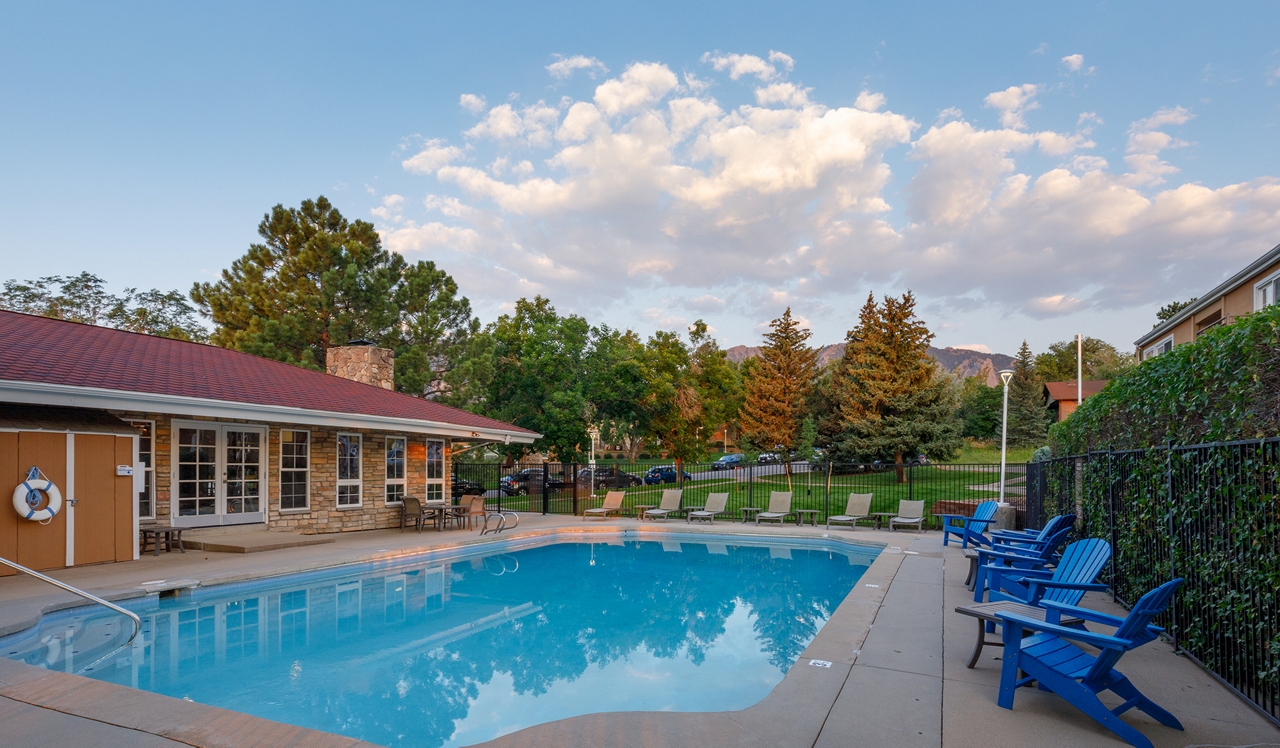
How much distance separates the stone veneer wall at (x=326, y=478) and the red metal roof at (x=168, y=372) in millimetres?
827

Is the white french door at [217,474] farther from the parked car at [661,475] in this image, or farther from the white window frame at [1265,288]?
the white window frame at [1265,288]

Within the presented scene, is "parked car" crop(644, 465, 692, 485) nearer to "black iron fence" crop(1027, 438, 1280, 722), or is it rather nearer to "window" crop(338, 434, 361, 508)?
"window" crop(338, 434, 361, 508)

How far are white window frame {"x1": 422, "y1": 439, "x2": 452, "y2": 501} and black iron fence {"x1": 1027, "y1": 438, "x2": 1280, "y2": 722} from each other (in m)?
13.3

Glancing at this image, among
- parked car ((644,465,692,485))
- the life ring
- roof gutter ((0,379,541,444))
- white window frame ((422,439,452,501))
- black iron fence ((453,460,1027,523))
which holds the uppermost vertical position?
roof gutter ((0,379,541,444))

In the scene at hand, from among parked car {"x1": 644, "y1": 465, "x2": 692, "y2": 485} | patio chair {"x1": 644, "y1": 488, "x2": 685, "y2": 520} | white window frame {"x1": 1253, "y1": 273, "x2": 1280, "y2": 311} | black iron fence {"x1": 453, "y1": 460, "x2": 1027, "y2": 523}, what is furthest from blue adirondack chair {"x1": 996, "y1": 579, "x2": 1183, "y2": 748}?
parked car {"x1": 644, "y1": 465, "x2": 692, "y2": 485}

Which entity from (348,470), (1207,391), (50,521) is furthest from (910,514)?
(50,521)

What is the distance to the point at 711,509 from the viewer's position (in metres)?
16.3

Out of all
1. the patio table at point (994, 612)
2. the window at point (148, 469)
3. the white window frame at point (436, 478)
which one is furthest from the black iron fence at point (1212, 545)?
the white window frame at point (436, 478)

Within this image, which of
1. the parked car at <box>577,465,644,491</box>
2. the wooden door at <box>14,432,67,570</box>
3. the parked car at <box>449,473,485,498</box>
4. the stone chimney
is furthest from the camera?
the parked car at <box>577,465,644,491</box>

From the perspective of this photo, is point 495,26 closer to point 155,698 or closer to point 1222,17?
point 1222,17

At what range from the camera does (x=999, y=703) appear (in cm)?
397

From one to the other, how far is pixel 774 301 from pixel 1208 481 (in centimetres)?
3099

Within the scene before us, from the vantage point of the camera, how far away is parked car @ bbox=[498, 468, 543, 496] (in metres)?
20.9

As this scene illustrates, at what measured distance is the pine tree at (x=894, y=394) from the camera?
24312mm
